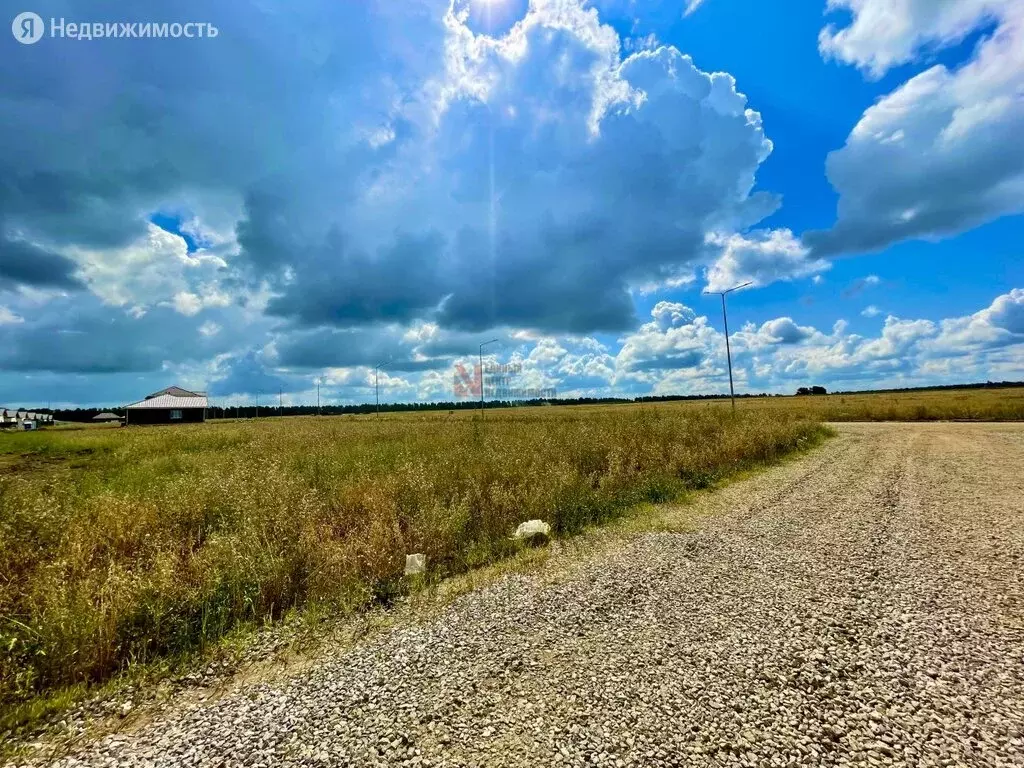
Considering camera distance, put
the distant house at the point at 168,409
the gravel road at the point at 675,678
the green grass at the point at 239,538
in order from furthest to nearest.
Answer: the distant house at the point at 168,409
the green grass at the point at 239,538
the gravel road at the point at 675,678

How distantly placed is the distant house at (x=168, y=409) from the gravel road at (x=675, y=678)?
80074 millimetres

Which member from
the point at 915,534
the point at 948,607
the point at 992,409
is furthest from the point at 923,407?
the point at 948,607

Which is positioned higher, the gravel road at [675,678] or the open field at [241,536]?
the open field at [241,536]

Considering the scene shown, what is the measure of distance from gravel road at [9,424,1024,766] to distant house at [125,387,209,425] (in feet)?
263

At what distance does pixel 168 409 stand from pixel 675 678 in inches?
3545

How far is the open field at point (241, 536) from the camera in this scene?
4234mm

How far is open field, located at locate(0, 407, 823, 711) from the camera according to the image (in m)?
4.23

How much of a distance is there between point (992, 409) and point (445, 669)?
5999cm

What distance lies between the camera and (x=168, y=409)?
72.5 metres

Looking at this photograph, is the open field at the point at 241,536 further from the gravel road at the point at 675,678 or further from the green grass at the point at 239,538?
the gravel road at the point at 675,678

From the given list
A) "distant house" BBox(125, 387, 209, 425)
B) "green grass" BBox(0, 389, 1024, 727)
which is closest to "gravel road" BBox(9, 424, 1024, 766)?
"green grass" BBox(0, 389, 1024, 727)

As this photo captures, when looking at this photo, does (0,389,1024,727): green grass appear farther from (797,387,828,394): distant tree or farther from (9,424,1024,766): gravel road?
(797,387,828,394): distant tree

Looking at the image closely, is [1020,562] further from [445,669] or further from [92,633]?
[92,633]

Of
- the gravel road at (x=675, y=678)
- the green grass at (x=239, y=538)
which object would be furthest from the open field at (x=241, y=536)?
the gravel road at (x=675, y=678)
